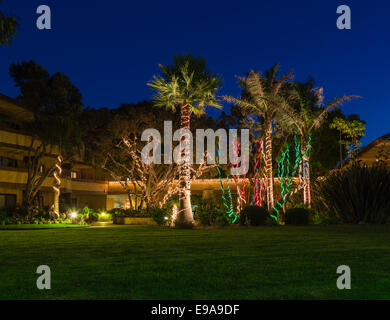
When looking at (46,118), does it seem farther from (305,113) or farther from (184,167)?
(305,113)

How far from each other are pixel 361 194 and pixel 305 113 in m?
6.80

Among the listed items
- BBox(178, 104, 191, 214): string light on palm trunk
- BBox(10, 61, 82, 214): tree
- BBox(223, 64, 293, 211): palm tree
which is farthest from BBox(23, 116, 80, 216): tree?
BBox(223, 64, 293, 211): palm tree

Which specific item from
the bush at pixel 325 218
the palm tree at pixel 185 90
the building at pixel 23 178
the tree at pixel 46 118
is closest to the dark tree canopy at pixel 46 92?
the tree at pixel 46 118

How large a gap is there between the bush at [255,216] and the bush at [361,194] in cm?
376

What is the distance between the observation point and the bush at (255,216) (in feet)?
71.6

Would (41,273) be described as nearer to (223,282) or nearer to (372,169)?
(223,282)

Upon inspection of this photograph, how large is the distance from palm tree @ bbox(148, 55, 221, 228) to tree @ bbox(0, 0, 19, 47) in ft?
41.2

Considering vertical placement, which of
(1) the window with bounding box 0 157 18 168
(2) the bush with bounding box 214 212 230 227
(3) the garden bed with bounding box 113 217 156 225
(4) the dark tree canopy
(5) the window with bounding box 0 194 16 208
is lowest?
(3) the garden bed with bounding box 113 217 156 225

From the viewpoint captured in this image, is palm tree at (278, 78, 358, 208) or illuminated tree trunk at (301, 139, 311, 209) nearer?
palm tree at (278, 78, 358, 208)

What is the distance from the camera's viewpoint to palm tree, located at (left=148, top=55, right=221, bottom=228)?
2181cm

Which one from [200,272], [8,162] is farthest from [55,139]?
[200,272]

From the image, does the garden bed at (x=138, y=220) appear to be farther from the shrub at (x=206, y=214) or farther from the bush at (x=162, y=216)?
the shrub at (x=206, y=214)

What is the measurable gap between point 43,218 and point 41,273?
23.4 metres

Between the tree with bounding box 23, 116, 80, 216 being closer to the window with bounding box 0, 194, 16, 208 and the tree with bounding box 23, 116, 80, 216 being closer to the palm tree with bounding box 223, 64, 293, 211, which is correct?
the window with bounding box 0, 194, 16, 208
